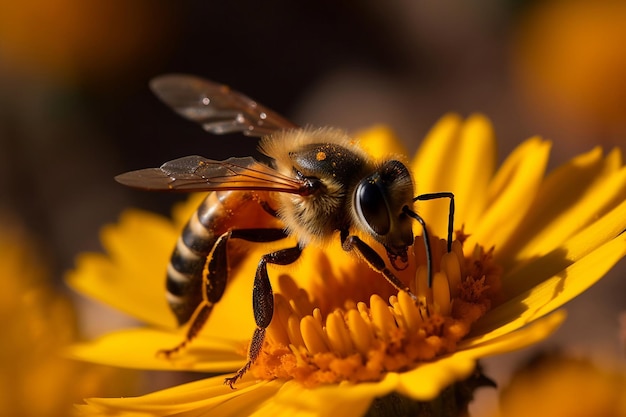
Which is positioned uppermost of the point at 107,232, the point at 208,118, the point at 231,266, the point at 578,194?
the point at 578,194

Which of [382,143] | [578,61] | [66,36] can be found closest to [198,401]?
[382,143]

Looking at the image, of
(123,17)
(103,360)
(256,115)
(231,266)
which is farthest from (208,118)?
(123,17)

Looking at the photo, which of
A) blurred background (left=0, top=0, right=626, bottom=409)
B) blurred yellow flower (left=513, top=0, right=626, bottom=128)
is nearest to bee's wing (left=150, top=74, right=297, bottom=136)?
blurred background (left=0, top=0, right=626, bottom=409)

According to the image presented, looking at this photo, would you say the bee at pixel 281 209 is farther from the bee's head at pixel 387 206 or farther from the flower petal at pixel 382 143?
the flower petal at pixel 382 143

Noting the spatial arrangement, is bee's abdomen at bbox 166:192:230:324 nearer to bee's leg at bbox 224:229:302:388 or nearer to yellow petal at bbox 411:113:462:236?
bee's leg at bbox 224:229:302:388

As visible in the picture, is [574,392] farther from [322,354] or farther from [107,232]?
[107,232]

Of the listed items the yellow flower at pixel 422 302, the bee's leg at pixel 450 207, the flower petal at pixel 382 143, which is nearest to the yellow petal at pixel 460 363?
the yellow flower at pixel 422 302

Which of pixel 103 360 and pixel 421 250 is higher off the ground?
pixel 421 250
